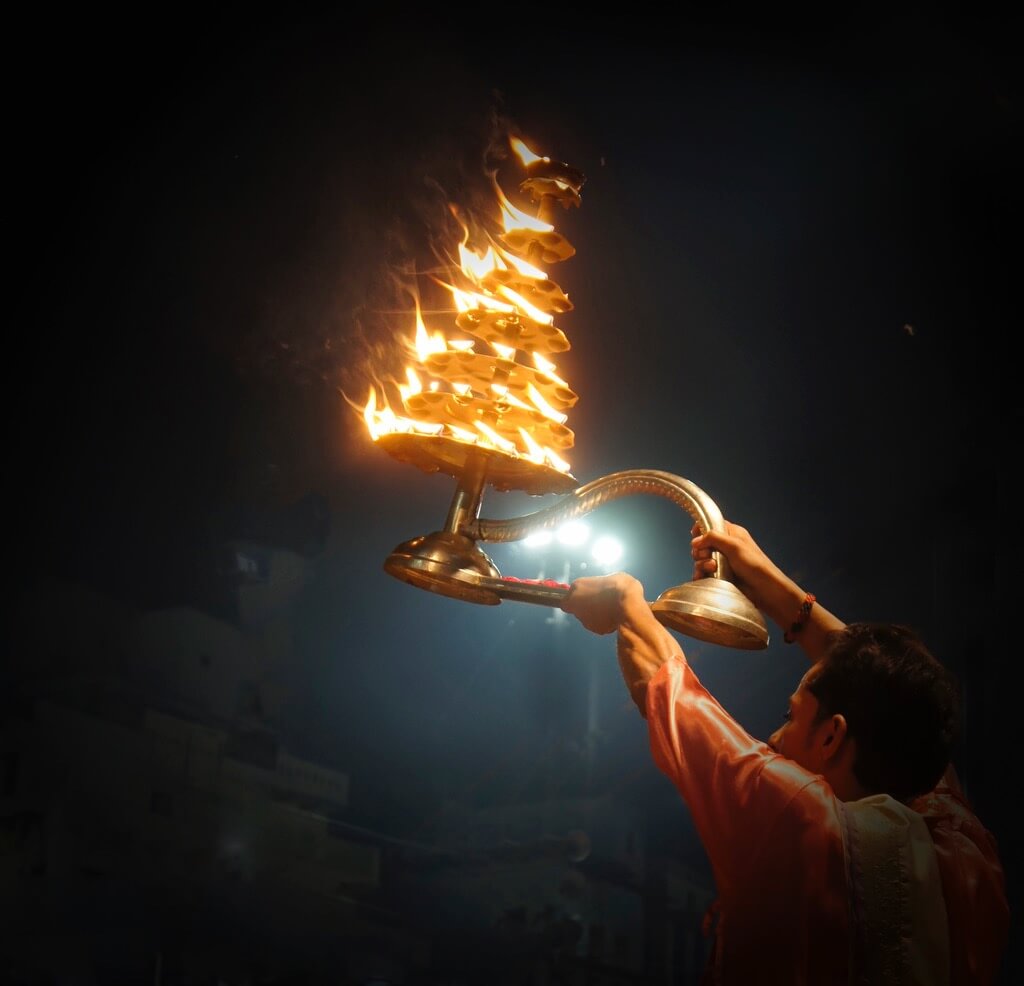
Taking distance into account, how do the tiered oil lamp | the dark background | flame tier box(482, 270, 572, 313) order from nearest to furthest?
the tiered oil lamp, flame tier box(482, 270, 572, 313), the dark background

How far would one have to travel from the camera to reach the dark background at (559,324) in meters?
3.36

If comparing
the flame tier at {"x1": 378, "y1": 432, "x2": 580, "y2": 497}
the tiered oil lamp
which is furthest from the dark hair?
the flame tier at {"x1": 378, "y1": 432, "x2": 580, "y2": 497}

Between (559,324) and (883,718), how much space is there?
8.83ft

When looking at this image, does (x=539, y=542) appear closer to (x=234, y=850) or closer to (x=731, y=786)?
(x=234, y=850)

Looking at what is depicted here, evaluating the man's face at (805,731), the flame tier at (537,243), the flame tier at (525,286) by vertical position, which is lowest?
the man's face at (805,731)

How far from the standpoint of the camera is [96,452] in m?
3.32

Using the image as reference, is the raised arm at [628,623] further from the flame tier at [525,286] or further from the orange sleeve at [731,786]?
the flame tier at [525,286]

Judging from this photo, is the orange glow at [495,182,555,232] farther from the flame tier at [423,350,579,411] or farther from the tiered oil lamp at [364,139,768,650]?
the flame tier at [423,350,579,411]

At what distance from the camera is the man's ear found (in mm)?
1875

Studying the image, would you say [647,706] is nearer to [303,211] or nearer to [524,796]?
[524,796]

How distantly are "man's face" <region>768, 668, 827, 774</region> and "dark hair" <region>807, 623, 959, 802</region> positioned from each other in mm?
59

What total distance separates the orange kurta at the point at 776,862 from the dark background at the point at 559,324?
7.39ft

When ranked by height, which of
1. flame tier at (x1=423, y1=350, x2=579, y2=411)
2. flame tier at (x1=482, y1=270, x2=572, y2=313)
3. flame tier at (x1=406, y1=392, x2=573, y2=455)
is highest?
flame tier at (x1=482, y1=270, x2=572, y2=313)

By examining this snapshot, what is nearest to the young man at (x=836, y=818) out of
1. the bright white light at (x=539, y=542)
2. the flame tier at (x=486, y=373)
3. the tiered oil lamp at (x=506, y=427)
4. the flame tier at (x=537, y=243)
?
the tiered oil lamp at (x=506, y=427)
